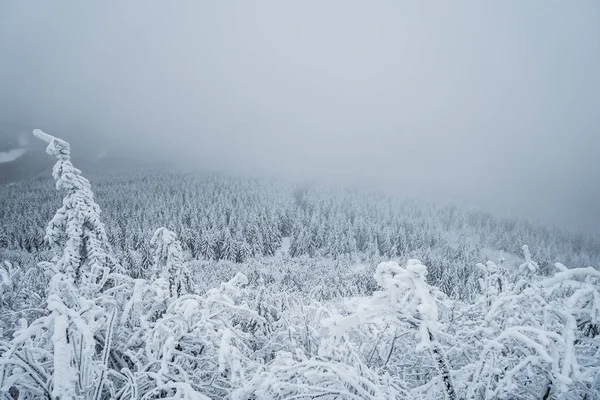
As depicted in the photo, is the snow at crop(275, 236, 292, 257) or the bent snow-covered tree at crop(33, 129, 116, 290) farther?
the snow at crop(275, 236, 292, 257)

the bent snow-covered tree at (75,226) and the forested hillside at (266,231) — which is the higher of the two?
the bent snow-covered tree at (75,226)

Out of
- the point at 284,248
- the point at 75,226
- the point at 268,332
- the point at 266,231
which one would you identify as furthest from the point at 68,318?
the point at 284,248

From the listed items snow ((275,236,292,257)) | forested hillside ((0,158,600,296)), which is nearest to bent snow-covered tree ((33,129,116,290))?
forested hillside ((0,158,600,296))

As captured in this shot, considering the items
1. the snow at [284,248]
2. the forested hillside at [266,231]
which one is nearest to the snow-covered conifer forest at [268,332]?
the forested hillside at [266,231]

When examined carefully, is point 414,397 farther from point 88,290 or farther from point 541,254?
point 541,254

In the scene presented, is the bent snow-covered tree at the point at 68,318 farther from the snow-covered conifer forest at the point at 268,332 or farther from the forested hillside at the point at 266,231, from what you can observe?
the forested hillside at the point at 266,231

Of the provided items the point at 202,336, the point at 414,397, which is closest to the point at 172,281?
the point at 202,336

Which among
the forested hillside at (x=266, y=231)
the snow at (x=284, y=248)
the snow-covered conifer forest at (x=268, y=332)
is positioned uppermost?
Answer: the snow-covered conifer forest at (x=268, y=332)

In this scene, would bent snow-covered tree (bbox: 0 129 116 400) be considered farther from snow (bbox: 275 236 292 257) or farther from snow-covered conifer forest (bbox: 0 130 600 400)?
snow (bbox: 275 236 292 257)

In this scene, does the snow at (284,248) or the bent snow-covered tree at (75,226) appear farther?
the snow at (284,248)

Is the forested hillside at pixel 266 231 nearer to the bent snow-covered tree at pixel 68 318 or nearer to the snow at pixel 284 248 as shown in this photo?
the snow at pixel 284 248

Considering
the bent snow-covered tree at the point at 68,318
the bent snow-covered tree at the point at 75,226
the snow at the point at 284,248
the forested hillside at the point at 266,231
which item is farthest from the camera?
the snow at the point at 284,248

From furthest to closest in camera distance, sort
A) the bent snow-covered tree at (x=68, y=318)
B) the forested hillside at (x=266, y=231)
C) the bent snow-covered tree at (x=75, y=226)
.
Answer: the forested hillside at (x=266, y=231), the bent snow-covered tree at (x=75, y=226), the bent snow-covered tree at (x=68, y=318)

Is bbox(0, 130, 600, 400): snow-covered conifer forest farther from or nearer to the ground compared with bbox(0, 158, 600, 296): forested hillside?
farther from the ground
